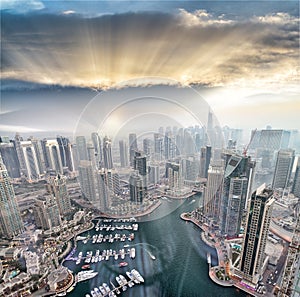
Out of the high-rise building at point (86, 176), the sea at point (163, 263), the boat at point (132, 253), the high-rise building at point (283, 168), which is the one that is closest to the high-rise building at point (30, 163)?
the high-rise building at point (86, 176)

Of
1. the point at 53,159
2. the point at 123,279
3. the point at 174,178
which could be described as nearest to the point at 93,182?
the point at 174,178

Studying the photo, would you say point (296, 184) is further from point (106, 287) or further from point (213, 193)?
point (106, 287)

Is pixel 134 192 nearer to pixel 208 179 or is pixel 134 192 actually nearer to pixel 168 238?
pixel 168 238

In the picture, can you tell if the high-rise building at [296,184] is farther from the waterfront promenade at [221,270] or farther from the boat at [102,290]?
the boat at [102,290]

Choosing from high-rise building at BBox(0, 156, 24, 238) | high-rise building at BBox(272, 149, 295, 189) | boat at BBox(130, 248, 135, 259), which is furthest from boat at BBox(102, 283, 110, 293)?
high-rise building at BBox(272, 149, 295, 189)

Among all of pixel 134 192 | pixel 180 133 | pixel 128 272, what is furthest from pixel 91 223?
pixel 180 133

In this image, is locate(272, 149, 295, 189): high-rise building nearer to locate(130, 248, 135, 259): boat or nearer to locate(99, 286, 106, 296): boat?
locate(130, 248, 135, 259): boat
